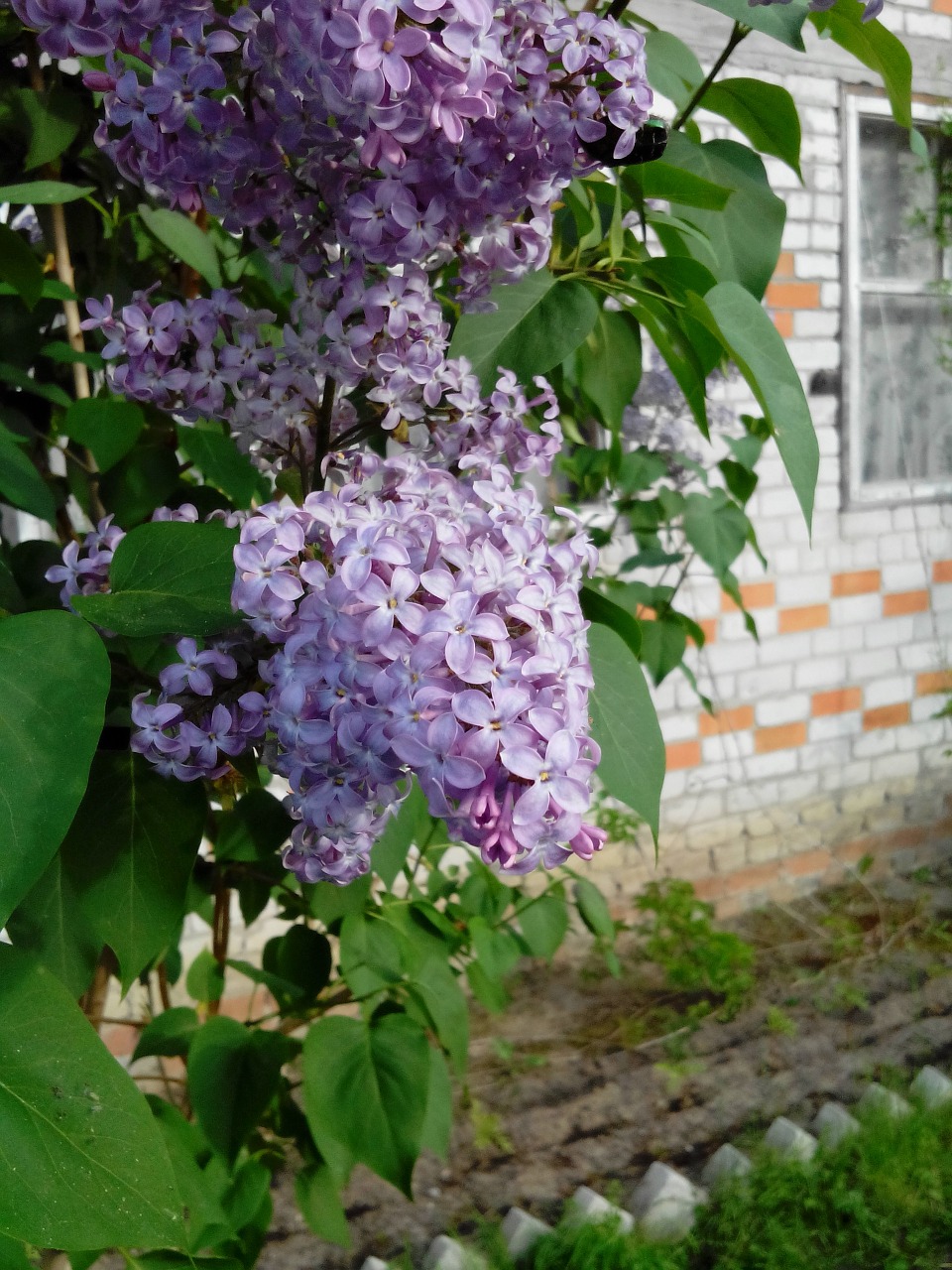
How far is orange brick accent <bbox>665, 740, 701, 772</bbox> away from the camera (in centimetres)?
307

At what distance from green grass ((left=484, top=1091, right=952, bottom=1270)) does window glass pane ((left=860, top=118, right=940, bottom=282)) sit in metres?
2.45

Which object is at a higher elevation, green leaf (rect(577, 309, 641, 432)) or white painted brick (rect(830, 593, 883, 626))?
green leaf (rect(577, 309, 641, 432))

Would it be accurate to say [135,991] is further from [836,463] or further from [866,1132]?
[836,463]

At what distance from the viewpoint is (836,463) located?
3334 millimetres

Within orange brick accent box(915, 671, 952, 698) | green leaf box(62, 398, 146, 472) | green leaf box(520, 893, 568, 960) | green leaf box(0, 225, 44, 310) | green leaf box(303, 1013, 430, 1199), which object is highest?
green leaf box(0, 225, 44, 310)

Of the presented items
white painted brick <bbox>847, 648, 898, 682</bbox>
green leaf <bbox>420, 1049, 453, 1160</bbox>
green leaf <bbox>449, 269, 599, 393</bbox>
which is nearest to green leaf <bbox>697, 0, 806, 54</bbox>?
green leaf <bbox>449, 269, 599, 393</bbox>

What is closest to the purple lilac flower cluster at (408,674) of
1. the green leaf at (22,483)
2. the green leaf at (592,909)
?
the green leaf at (22,483)

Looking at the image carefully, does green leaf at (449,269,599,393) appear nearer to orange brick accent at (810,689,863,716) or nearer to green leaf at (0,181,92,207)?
green leaf at (0,181,92,207)

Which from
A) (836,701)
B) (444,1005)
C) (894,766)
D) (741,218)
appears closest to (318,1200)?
(444,1005)

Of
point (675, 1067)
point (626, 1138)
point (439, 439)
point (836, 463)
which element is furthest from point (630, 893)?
point (439, 439)

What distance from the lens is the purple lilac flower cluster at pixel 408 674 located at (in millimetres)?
403

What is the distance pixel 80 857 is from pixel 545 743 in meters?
0.28

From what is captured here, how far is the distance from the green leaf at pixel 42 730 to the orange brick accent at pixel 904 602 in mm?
3350

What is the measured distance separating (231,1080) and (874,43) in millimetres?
786
